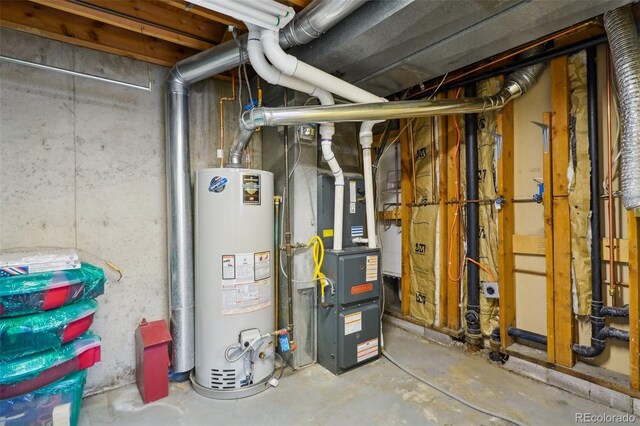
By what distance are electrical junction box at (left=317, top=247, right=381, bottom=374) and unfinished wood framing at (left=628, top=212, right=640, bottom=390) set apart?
1608 mm


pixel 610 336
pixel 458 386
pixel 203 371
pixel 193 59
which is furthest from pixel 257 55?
pixel 610 336

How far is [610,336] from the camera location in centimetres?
199

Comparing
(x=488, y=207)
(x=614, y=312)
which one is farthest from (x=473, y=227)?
(x=614, y=312)

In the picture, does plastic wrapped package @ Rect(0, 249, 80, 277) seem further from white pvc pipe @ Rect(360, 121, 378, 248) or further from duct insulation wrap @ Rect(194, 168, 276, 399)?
white pvc pipe @ Rect(360, 121, 378, 248)

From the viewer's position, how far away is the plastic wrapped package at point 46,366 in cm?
148

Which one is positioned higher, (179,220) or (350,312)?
(179,220)

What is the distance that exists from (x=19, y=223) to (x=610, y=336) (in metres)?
3.91

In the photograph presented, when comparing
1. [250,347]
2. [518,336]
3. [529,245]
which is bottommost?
[518,336]

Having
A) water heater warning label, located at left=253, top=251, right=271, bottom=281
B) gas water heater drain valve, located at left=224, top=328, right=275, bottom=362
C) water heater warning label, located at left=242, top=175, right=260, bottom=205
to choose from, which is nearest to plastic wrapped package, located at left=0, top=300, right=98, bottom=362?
gas water heater drain valve, located at left=224, top=328, right=275, bottom=362

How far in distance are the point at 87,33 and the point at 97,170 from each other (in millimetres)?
917

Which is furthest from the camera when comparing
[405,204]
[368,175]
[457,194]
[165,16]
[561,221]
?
[405,204]

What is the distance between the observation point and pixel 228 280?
2.09m

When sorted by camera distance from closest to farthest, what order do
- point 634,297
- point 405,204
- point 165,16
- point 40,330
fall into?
point 40,330 < point 634,297 < point 165,16 < point 405,204

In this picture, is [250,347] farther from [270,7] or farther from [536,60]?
[536,60]
